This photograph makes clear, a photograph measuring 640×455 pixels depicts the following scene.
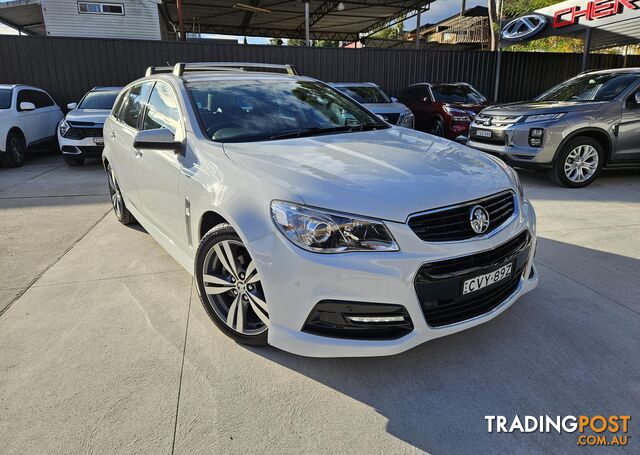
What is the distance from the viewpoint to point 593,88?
6891 millimetres

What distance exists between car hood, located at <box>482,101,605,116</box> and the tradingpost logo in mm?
5413

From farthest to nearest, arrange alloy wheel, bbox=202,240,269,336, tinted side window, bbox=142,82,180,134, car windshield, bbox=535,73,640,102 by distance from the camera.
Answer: car windshield, bbox=535,73,640,102 < tinted side window, bbox=142,82,180,134 < alloy wheel, bbox=202,240,269,336

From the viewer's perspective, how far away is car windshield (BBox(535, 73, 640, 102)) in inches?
258

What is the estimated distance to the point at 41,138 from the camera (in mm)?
9836

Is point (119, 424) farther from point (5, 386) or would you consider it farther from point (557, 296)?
point (557, 296)

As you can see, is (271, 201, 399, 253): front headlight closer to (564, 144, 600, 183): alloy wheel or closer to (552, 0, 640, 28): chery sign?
(564, 144, 600, 183): alloy wheel

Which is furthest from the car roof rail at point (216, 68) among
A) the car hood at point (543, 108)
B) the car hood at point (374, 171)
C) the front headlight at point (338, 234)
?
the car hood at point (543, 108)

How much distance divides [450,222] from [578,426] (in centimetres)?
109

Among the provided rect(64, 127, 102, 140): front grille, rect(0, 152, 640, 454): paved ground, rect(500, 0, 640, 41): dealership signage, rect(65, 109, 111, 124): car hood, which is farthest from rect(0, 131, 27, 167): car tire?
rect(500, 0, 640, 41): dealership signage

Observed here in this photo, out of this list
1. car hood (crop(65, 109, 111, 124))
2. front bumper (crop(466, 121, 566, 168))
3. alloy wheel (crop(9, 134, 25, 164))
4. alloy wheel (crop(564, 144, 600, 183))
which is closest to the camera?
front bumper (crop(466, 121, 566, 168))

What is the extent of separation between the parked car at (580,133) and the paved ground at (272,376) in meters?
3.07

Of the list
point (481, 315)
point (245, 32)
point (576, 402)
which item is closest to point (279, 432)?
point (481, 315)

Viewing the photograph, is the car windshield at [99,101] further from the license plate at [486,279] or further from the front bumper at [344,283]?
the license plate at [486,279]

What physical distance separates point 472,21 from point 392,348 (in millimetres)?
32583
